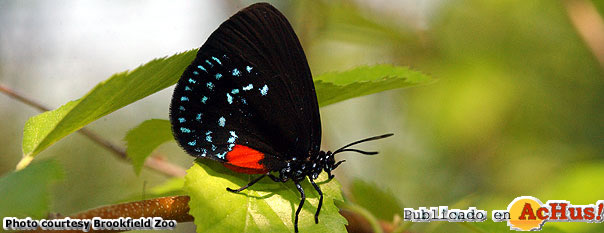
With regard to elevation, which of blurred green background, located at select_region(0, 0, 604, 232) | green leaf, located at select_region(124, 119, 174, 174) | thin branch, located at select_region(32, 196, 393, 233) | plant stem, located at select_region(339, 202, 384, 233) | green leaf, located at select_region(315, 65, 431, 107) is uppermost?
blurred green background, located at select_region(0, 0, 604, 232)

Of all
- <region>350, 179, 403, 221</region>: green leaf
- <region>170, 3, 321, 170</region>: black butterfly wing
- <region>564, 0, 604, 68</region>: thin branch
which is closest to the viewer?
<region>170, 3, 321, 170</region>: black butterfly wing

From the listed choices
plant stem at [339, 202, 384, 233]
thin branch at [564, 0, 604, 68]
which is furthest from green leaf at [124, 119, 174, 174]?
thin branch at [564, 0, 604, 68]

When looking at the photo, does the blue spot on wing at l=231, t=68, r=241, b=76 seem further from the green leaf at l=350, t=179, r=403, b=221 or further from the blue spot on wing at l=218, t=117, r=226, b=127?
the green leaf at l=350, t=179, r=403, b=221

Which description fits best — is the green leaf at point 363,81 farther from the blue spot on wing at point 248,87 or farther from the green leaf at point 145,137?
the green leaf at point 145,137

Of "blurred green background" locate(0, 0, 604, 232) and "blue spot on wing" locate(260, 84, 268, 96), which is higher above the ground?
"blurred green background" locate(0, 0, 604, 232)

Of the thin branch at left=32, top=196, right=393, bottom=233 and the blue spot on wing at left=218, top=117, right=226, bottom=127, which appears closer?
the thin branch at left=32, top=196, right=393, bottom=233

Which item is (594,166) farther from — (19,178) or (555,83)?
(19,178)

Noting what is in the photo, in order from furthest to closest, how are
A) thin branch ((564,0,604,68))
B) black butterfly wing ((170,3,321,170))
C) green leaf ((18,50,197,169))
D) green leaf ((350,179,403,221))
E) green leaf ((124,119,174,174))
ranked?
1. thin branch ((564,0,604,68))
2. green leaf ((350,179,403,221))
3. green leaf ((124,119,174,174))
4. black butterfly wing ((170,3,321,170))
5. green leaf ((18,50,197,169))

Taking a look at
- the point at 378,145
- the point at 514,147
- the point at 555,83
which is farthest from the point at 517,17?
the point at 378,145

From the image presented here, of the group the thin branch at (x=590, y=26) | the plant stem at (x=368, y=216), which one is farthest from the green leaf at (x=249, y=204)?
the thin branch at (x=590, y=26)
